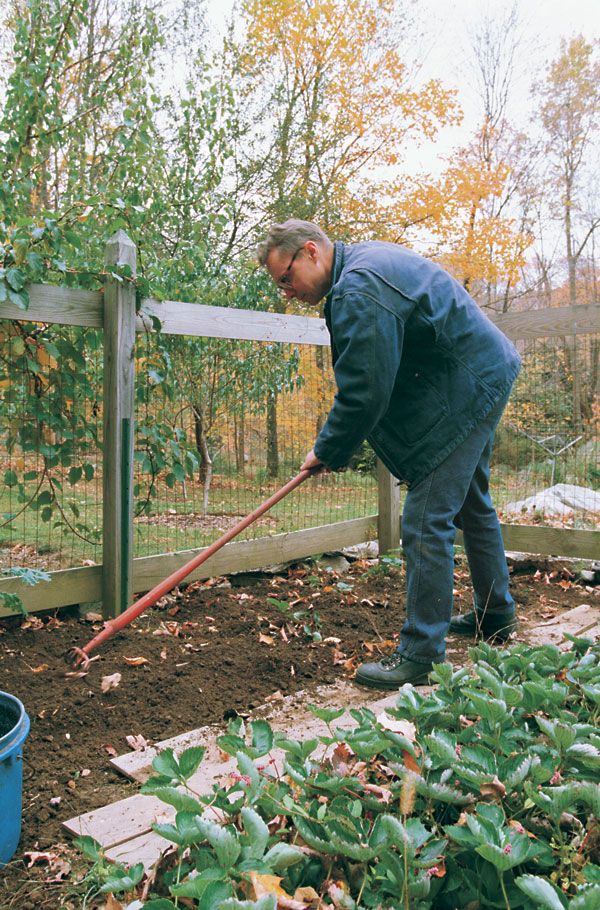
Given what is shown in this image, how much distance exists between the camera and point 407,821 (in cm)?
111

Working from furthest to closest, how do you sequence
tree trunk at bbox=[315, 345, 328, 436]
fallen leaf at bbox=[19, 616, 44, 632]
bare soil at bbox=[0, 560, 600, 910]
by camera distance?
1. tree trunk at bbox=[315, 345, 328, 436]
2. fallen leaf at bbox=[19, 616, 44, 632]
3. bare soil at bbox=[0, 560, 600, 910]

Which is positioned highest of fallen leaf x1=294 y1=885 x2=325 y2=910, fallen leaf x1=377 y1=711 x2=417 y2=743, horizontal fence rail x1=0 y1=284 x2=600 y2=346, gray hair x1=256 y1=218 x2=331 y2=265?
gray hair x1=256 y1=218 x2=331 y2=265

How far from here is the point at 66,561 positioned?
363cm

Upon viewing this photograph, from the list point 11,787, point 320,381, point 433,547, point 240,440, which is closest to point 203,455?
point 240,440

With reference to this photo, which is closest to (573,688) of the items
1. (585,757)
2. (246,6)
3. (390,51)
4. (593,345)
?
(585,757)

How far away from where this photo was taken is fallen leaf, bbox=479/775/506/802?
3.98 ft

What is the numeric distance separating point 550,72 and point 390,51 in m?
6.35

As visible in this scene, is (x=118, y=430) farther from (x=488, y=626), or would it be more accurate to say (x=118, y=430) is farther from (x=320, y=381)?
(x=488, y=626)

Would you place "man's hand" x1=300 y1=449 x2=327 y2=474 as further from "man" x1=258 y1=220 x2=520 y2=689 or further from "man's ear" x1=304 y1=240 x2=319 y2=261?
"man's ear" x1=304 y1=240 x2=319 y2=261

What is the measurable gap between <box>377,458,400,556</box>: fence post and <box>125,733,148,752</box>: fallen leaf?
283 cm

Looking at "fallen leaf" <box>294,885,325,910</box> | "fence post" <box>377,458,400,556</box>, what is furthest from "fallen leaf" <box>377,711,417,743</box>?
"fence post" <box>377,458,400,556</box>

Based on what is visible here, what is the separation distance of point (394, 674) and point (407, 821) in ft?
5.24

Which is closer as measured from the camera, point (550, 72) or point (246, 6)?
point (246, 6)

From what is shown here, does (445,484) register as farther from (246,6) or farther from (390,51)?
(390,51)
